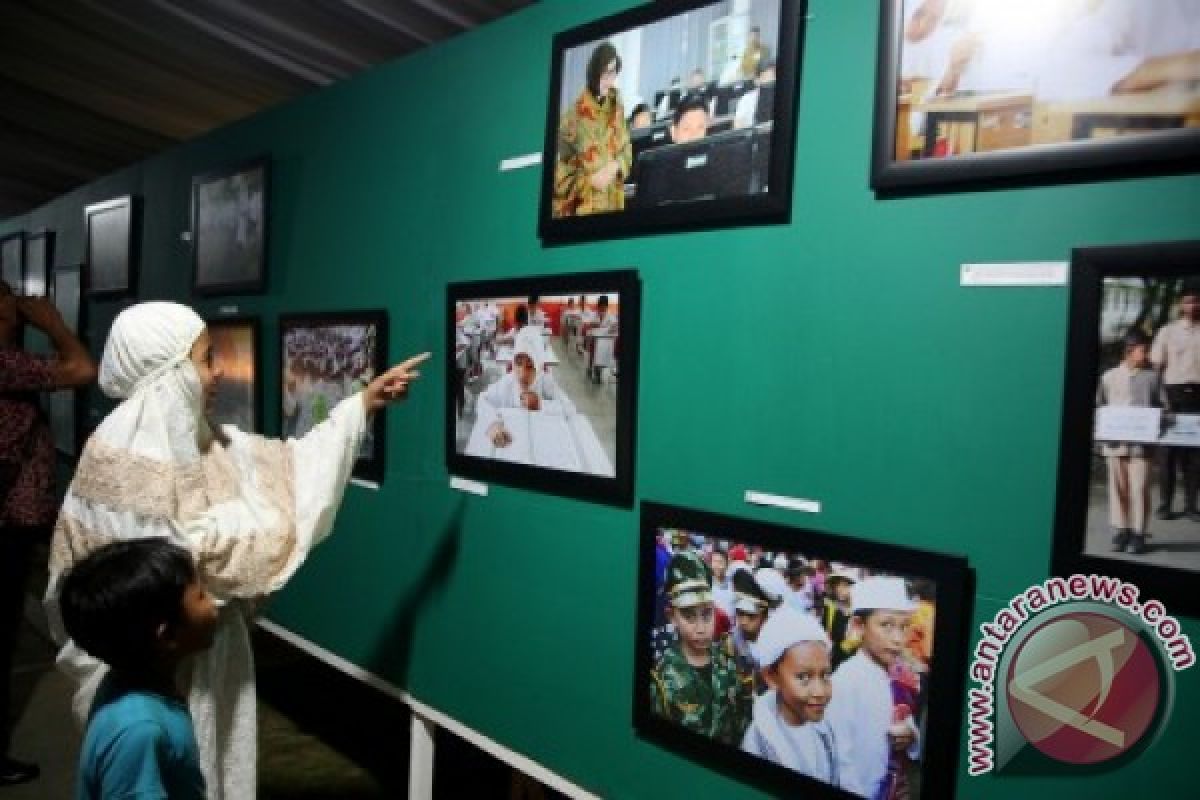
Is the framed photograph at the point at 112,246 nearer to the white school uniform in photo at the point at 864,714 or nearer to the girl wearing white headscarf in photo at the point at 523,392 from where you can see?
the girl wearing white headscarf in photo at the point at 523,392

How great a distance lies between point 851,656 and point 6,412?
9.55 ft

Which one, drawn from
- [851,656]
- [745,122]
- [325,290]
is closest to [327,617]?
[325,290]

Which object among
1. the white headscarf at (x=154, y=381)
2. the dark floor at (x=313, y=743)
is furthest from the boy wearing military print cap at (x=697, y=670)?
the white headscarf at (x=154, y=381)

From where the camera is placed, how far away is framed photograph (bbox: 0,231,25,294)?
17.9 feet

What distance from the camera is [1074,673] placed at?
3.70 feet

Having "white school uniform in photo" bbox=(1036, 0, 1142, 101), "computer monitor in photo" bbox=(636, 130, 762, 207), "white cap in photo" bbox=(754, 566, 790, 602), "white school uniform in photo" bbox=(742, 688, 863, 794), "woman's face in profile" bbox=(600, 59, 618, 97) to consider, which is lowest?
"white school uniform in photo" bbox=(742, 688, 863, 794)

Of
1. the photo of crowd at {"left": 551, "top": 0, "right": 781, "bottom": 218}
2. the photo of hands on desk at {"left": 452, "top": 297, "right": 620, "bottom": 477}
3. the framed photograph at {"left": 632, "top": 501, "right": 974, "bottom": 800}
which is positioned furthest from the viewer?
the photo of hands on desk at {"left": 452, "top": 297, "right": 620, "bottom": 477}

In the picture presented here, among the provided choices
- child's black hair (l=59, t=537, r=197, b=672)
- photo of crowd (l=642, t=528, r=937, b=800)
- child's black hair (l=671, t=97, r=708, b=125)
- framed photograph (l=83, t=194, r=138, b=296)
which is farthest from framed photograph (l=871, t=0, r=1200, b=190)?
framed photograph (l=83, t=194, r=138, b=296)

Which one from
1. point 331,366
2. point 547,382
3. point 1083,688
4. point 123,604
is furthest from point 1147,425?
point 331,366

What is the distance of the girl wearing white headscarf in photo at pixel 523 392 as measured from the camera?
72.9 inches

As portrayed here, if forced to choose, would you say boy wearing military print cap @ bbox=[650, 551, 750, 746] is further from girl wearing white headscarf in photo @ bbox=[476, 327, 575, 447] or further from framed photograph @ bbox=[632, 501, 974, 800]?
girl wearing white headscarf in photo @ bbox=[476, 327, 575, 447]

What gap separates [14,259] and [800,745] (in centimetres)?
658

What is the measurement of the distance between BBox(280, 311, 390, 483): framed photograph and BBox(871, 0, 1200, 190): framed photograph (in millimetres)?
1668

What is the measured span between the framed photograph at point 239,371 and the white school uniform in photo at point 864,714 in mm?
2480
